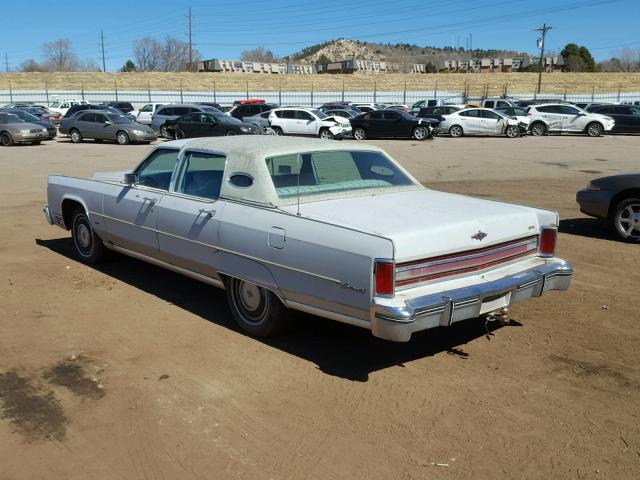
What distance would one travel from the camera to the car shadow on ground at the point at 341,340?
15.6 ft

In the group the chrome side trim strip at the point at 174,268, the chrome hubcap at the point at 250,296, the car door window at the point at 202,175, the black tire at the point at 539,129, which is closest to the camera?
the chrome hubcap at the point at 250,296

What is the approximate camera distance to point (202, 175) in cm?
577

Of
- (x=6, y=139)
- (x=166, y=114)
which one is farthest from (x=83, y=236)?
(x=166, y=114)

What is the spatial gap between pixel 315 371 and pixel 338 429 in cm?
82

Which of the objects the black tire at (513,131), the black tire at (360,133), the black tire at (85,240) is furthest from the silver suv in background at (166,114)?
the black tire at (85,240)

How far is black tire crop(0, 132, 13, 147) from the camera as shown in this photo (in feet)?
84.0

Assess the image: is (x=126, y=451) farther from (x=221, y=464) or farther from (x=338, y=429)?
(x=338, y=429)

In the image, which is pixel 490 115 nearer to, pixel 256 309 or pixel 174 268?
pixel 174 268

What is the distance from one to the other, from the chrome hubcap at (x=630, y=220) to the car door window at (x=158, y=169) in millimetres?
5877

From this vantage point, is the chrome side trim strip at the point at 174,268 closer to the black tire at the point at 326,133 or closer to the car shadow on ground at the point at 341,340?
the car shadow on ground at the point at 341,340

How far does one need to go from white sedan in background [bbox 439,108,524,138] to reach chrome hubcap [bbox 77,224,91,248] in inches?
1044

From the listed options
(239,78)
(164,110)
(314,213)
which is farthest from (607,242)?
(239,78)

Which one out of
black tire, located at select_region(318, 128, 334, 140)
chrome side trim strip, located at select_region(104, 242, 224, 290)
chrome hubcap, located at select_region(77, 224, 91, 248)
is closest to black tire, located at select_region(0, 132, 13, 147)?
black tire, located at select_region(318, 128, 334, 140)

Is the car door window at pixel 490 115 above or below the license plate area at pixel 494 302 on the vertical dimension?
above
